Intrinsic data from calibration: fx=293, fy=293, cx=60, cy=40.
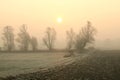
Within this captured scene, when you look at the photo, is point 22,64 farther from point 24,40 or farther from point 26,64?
point 24,40

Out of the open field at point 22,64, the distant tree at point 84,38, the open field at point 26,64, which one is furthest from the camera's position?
the distant tree at point 84,38

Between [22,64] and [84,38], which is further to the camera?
[84,38]

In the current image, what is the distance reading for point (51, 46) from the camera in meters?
115

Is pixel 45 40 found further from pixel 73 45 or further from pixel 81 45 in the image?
pixel 81 45

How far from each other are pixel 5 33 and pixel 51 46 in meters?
19.4

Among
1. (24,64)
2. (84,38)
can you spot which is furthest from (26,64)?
(84,38)

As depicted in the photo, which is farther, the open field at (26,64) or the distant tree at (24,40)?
the distant tree at (24,40)

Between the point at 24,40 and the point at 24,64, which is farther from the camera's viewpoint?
the point at 24,40

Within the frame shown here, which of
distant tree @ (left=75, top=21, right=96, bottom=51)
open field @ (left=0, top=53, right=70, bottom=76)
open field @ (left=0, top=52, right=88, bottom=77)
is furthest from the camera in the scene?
distant tree @ (left=75, top=21, right=96, bottom=51)

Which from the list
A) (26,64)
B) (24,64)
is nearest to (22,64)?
(24,64)

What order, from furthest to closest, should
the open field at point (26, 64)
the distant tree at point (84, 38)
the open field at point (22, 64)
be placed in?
1. the distant tree at point (84, 38)
2. the open field at point (22, 64)
3. the open field at point (26, 64)

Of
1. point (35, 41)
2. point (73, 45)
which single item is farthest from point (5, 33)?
point (73, 45)

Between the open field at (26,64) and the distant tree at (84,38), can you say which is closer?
the open field at (26,64)

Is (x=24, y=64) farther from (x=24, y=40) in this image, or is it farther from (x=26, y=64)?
(x=24, y=40)
